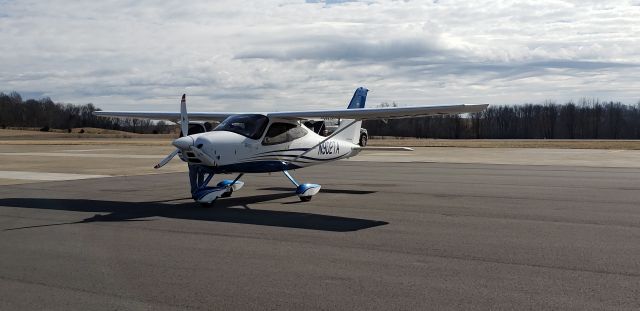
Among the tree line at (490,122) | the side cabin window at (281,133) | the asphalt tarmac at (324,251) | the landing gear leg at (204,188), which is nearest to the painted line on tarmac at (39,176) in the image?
the asphalt tarmac at (324,251)

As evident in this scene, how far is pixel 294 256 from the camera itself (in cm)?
764

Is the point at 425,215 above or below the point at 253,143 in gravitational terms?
below

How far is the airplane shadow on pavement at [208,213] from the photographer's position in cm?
1044

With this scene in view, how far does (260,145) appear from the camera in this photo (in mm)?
13594

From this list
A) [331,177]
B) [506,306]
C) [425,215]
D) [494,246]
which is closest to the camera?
[506,306]

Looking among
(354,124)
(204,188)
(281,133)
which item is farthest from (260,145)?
(354,124)

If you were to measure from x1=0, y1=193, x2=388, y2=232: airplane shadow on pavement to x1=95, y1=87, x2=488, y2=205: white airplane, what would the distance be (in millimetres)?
467

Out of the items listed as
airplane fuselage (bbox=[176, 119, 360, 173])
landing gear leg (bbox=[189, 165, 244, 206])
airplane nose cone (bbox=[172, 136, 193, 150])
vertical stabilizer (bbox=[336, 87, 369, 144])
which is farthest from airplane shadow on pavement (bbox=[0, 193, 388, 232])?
vertical stabilizer (bbox=[336, 87, 369, 144])

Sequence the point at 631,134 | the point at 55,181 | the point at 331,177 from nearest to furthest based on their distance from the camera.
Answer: the point at 55,181 < the point at 331,177 < the point at 631,134

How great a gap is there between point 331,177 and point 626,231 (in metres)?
12.7

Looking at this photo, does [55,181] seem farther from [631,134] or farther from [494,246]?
[631,134]

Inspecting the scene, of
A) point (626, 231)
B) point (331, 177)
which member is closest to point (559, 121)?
point (331, 177)

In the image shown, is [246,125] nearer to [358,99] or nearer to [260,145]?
[260,145]

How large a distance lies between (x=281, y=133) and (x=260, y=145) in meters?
0.75
